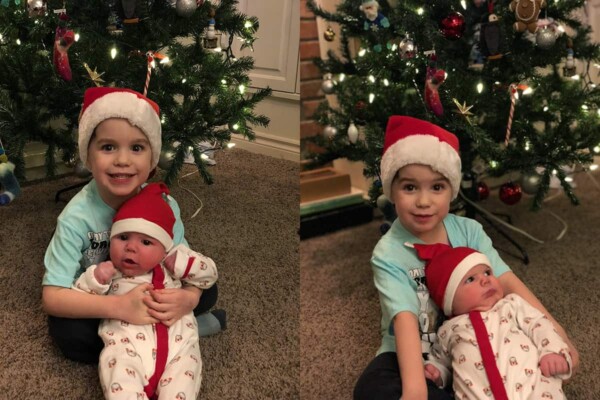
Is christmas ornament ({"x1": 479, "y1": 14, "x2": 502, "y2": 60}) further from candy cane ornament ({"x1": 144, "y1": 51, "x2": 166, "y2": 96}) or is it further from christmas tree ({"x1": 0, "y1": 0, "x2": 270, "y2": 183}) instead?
candy cane ornament ({"x1": 144, "y1": 51, "x2": 166, "y2": 96})

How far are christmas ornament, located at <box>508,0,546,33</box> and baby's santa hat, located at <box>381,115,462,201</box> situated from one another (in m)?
0.63

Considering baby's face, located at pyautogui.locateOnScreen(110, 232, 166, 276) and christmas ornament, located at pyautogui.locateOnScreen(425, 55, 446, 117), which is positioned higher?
christmas ornament, located at pyautogui.locateOnScreen(425, 55, 446, 117)

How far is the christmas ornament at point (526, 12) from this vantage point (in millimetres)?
1486

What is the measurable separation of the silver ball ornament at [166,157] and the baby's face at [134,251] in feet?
1.97

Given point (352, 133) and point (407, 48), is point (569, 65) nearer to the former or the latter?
point (407, 48)

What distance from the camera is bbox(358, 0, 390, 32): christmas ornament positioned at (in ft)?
5.34

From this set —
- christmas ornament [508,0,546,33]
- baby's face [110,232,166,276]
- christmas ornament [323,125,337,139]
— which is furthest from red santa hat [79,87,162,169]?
christmas ornament [508,0,546,33]

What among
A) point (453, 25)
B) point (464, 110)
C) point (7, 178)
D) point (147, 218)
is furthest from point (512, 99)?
point (7, 178)

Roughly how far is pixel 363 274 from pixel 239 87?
70cm

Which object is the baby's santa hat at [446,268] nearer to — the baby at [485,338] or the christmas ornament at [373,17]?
the baby at [485,338]

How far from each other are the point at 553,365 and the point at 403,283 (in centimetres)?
29

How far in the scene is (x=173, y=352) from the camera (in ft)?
3.36

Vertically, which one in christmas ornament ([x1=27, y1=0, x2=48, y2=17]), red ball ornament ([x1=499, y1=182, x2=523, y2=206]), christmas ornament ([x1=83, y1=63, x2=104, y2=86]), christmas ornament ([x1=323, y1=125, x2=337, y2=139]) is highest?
christmas ornament ([x1=27, y1=0, x2=48, y2=17])

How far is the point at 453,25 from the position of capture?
1483 millimetres
